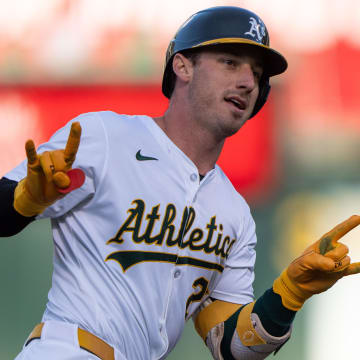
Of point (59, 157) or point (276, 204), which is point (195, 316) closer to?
point (59, 157)

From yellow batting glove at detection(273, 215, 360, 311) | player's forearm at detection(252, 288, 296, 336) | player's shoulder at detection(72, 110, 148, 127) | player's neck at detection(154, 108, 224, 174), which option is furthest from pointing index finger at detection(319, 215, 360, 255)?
player's shoulder at detection(72, 110, 148, 127)

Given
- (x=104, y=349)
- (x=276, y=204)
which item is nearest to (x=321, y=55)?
(x=276, y=204)

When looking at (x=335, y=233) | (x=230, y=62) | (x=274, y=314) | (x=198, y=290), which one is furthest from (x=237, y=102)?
(x=274, y=314)

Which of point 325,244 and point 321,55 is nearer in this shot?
point 325,244

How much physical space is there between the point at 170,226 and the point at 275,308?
0.63 meters

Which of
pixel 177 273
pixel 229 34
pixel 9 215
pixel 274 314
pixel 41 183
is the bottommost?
pixel 274 314

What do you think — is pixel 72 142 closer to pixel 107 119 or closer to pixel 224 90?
pixel 107 119

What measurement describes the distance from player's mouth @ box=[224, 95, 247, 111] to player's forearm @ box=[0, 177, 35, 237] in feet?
3.59

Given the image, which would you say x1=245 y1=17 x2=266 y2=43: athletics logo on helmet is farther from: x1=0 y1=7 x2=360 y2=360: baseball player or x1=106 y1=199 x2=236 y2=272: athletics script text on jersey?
x1=106 y1=199 x2=236 y2=272: athletics script text on jersey

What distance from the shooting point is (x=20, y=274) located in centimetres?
712

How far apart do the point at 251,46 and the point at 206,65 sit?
236 millimetres

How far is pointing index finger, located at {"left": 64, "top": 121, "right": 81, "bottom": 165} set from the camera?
2.65 m

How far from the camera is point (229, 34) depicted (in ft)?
11.6

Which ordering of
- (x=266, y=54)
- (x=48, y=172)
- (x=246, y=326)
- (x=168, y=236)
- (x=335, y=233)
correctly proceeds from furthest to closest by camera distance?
(x=266, y=54) < (x=246, y=326) < (x=168, y=236) < (x=335, y=233) < (x=48, y=172)
